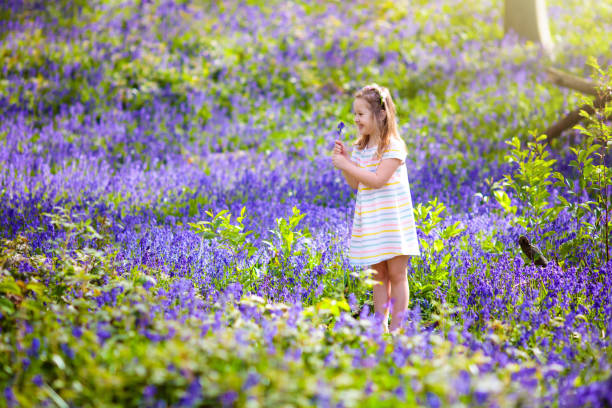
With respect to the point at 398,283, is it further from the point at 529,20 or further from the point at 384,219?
the point at 529,20

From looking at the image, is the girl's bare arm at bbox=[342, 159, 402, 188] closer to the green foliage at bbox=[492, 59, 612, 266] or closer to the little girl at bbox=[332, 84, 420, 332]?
the little girl at bbox=[332, 84, 420, 332]

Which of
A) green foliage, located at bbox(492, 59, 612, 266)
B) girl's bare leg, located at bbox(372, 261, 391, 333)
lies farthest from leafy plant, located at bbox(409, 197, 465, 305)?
green foliage, located at bbox(492, 59, 612, 266)

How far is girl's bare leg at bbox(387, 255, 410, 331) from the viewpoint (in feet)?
10.8

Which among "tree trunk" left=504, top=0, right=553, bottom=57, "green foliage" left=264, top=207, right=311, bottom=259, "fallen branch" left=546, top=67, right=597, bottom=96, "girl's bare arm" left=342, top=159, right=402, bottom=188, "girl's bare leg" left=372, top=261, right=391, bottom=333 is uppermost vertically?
"tree trunk" left=504, top=0, right=553, bottom=57

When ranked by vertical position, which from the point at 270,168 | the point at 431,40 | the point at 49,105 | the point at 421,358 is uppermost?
the point at 431,40

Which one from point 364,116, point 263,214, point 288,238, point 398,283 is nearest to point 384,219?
point 398,283

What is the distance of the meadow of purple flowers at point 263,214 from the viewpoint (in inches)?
80.7

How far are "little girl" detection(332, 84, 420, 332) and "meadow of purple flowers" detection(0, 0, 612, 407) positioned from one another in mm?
253

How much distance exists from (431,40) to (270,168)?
581 cm

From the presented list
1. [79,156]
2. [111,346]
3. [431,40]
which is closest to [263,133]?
[79,156]

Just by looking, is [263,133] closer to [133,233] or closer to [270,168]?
[270,168]

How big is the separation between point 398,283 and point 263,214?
1929mm

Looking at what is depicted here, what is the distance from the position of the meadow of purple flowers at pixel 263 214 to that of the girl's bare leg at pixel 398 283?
0.24 meters

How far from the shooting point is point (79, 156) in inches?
248
